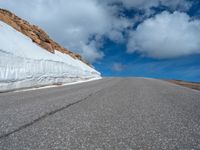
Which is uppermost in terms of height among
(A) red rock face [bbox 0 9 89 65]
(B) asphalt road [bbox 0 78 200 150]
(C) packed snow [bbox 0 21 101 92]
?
(A) red rock face [bbox 0 9 89 65]

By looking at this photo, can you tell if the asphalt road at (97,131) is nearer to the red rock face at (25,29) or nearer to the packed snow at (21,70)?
the packed snow at (21,70)

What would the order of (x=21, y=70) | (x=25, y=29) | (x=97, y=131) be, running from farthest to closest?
(x=25, y=29) → (x=21, y=70) → (x=97, y=131)

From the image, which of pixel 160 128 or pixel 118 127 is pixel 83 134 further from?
pixel 160 128

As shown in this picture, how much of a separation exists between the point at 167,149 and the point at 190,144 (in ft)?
1.47

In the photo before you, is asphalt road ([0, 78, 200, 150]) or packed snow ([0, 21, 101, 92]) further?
packed snow ([0, 21, 101, 92])

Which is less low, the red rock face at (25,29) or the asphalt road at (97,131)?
the red rock face at (25,29)

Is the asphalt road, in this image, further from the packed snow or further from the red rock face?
the red rock face

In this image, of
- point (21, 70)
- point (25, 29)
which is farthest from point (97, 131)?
point (25, 29)

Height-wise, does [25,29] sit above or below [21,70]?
above

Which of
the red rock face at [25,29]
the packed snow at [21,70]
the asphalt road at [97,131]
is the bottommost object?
the asphalt road at [97,131]

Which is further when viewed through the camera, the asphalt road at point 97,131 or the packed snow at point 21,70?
the packed snow at point 21,70

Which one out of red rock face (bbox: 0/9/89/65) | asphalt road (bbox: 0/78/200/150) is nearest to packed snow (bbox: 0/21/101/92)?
red rock face (bbox: 0/9/89/65)

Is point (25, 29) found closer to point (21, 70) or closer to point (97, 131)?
point (21, 70)

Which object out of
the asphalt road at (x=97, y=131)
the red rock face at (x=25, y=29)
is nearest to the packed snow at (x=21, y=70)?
the red rock face at (x=25, y=29)
